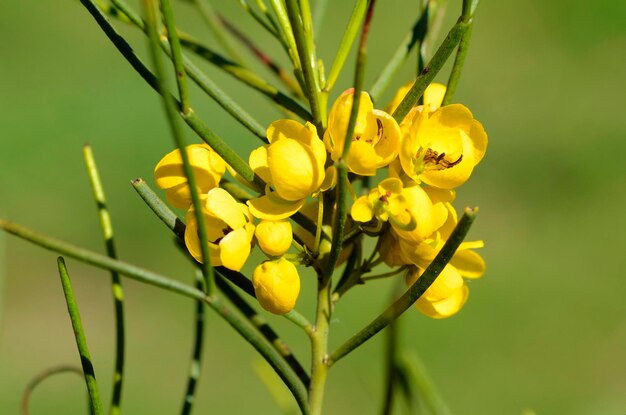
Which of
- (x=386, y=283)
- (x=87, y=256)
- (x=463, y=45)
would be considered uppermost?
(x=386, y=283)

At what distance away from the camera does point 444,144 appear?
1.45 feet

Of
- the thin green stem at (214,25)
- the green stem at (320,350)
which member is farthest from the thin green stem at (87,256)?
the thin green stem at (214,25)

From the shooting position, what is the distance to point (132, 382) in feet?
6.87

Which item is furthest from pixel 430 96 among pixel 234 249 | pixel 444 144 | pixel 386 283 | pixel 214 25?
pixel 386 283

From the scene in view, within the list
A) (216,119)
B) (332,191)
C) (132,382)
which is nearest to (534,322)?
(132,382)

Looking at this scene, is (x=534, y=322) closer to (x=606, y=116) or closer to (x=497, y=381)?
(x=497, y=381)

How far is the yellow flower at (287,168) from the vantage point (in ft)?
1.34

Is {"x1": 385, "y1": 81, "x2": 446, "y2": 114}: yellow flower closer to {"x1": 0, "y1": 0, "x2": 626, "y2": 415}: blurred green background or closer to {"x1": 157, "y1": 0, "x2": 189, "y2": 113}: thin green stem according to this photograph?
{"x1": 157, "y1": 0, "x2": 189, "y2": 113}: thin green stem

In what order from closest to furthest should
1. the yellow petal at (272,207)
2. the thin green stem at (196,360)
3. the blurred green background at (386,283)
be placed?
the yellow petal at (272,207) → the thin green stem at (196,360) → the blurred green background at (386,283)

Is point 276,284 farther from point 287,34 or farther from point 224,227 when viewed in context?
point 287,34

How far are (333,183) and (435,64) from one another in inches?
3.1

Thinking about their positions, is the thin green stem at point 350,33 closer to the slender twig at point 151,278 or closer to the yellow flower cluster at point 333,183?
the yellow flower cluster at point 333,183

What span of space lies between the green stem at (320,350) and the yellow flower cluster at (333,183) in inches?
0.9

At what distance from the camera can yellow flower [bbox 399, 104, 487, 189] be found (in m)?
0.43
